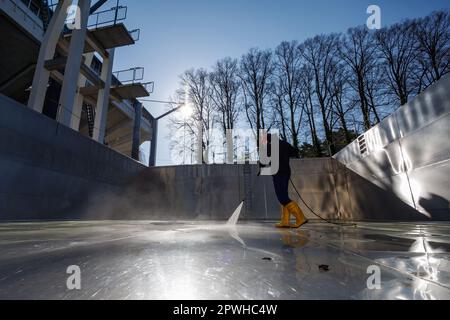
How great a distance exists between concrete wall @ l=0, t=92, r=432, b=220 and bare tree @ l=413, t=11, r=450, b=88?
10686mm

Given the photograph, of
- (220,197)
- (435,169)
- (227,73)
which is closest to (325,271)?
(435,169)

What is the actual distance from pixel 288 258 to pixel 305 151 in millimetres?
18400

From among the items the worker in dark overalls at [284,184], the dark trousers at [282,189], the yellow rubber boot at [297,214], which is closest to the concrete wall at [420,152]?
the worker in dark overalls at [284,184]

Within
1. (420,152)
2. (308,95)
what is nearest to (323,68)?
(308,95)

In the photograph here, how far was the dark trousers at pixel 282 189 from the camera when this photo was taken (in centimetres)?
425

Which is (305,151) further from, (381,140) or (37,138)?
(37,138)

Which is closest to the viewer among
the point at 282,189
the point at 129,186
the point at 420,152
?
→ the point at 282,189

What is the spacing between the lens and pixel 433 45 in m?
15.3

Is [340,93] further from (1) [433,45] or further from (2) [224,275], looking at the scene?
(2) [224,275]

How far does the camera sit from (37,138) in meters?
6.71

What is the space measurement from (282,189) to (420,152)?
4.36 meters

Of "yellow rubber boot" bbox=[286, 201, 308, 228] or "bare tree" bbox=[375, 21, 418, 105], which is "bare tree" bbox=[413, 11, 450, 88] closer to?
"bare tree" bbox=[375, 21, 418, 105]

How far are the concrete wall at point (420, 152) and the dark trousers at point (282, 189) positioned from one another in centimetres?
396

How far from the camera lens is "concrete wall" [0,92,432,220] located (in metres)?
6.17
